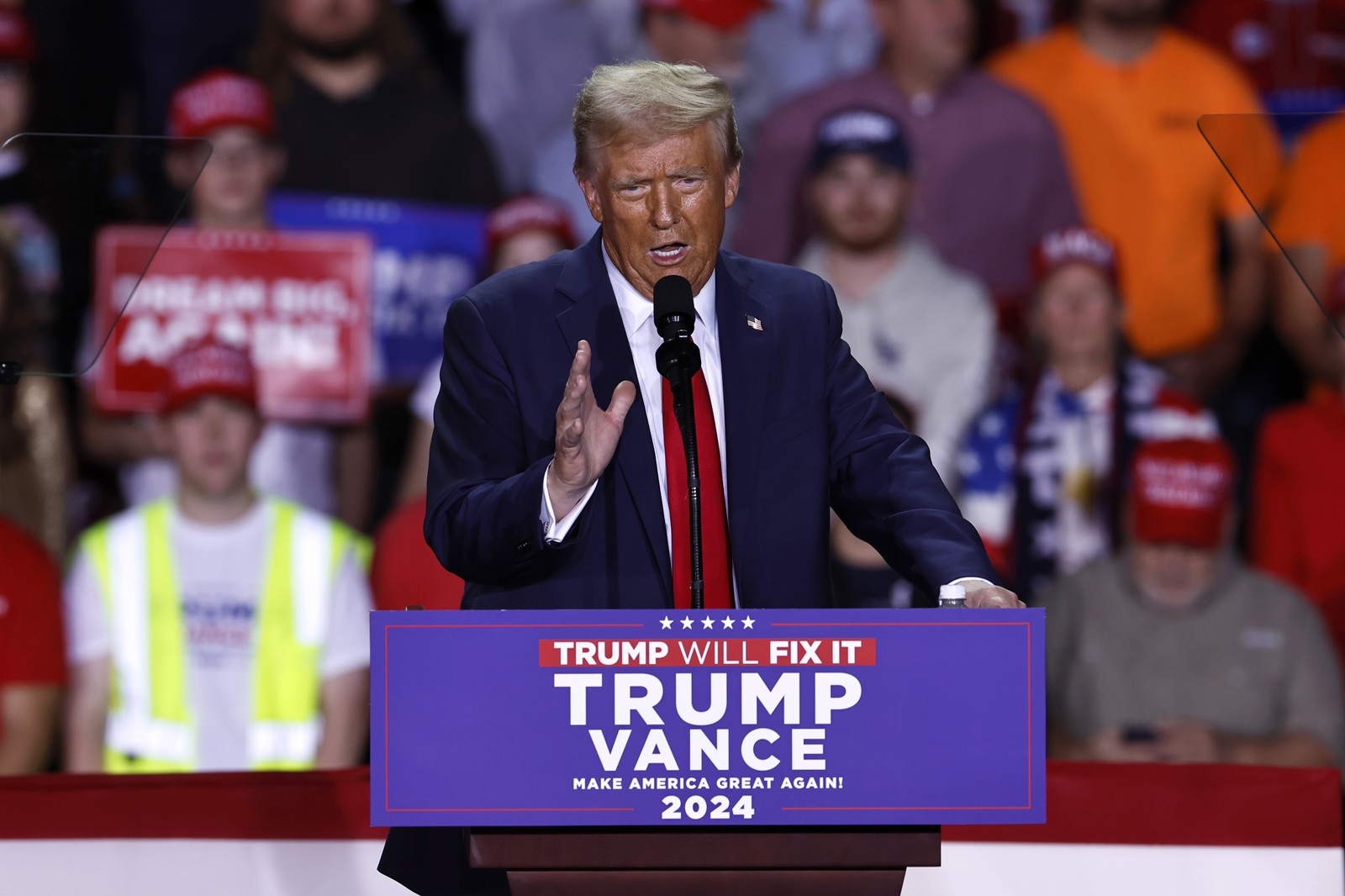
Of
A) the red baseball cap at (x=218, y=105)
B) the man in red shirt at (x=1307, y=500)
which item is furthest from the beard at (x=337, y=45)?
the man in red shirt at (x=1307, y=500)

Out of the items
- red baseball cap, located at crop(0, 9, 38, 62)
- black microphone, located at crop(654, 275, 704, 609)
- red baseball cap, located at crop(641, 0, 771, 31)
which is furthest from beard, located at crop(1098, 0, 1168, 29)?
black microphone, located at crop(654, 275, 704, 609)

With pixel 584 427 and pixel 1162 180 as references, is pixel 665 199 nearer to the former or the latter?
pixel 584 427

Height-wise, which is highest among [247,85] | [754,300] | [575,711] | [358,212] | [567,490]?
[247,85]

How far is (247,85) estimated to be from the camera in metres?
4.51

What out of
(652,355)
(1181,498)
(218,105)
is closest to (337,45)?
(218,105)

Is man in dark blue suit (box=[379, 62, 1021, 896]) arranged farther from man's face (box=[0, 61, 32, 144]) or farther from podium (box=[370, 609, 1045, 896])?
man's face (box=[0, 61, 32, 144])

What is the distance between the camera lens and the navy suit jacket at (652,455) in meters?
1.86

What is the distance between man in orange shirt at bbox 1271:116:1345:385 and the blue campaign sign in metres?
2.14

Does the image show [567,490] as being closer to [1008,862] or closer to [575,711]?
[575,711]

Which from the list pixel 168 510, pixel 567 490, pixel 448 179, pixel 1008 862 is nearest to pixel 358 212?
pixel 448 179

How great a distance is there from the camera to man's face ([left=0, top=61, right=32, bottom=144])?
4.29 m

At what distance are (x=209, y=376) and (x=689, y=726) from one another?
2817mm

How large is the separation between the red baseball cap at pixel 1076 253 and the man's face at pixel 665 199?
8.42 ft

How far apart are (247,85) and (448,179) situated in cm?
58
